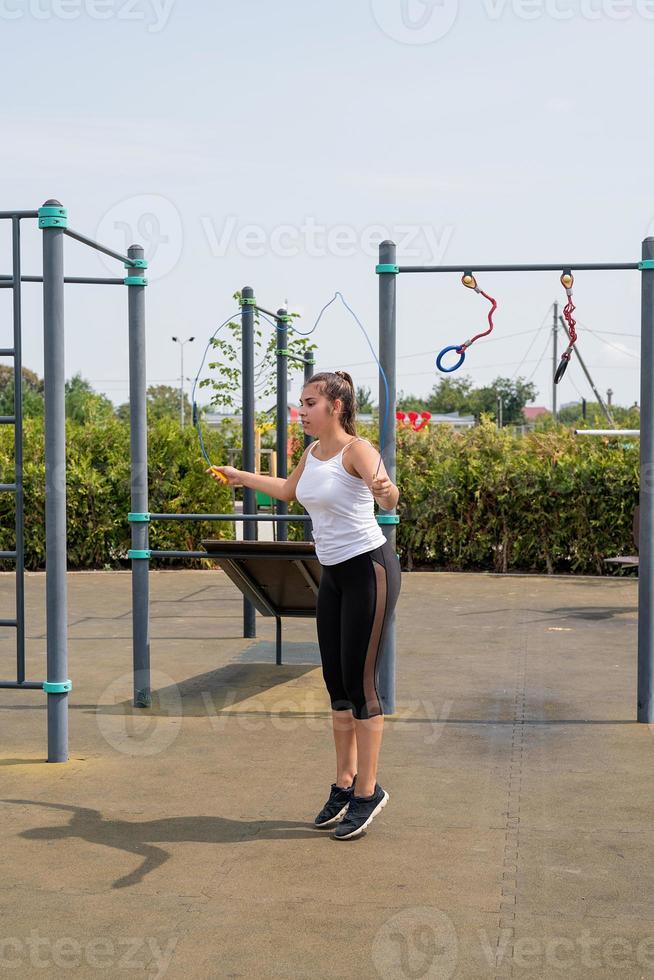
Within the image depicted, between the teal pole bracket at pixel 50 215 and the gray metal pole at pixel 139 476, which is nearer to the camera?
the teal pole bracket at pixel 50 215

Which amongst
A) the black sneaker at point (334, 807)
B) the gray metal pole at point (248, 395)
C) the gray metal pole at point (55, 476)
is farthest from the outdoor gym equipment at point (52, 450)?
the gray metal pole at point (248, 395)

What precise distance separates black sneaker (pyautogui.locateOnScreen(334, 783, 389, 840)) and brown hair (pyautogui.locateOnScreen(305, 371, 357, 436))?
4.42 feet

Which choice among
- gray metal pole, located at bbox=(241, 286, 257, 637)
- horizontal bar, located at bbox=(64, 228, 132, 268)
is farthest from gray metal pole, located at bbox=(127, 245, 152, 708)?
gray metal pole, located at bbox=(241, 286, 257, 637)

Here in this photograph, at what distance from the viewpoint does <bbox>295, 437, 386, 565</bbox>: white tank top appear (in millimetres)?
4184

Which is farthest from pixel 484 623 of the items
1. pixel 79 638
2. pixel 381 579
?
pixel 381 579

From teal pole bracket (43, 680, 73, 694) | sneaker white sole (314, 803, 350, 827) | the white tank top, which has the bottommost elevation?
sneaker white sole (314, 803, 350, 827)

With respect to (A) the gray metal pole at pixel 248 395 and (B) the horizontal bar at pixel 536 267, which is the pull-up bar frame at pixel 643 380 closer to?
(B) the horizontal bar at pixel 536 267

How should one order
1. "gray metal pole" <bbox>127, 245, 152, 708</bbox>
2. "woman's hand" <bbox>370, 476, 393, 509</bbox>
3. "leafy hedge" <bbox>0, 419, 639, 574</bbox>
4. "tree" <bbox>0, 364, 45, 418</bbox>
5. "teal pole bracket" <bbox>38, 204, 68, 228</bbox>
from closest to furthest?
1. "woman's hand" <bbox>370, 476, 393, 509</bbox>
2. "teal pole bracket" <bbox>38, 204, 68, 228</bbox>
3. "gray metal pole" <bbox>127, 245, 152, 708</bbox>
4. "leafy hedge" <bbox>0, 419, 639, 574</bbox>
5. "tree" <bbox>0, 364, 45, 418</bbox>

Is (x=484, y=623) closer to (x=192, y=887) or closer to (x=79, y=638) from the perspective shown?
(x=79, y=638)

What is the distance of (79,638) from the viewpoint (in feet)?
28.5

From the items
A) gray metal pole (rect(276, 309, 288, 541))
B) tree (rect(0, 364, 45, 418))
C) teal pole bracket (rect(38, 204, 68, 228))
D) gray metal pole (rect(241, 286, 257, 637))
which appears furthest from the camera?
tree (rect(0, 364, 45, 418))

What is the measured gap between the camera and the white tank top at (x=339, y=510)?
13.7 ft

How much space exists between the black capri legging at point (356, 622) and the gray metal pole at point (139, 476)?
2187 millimetres

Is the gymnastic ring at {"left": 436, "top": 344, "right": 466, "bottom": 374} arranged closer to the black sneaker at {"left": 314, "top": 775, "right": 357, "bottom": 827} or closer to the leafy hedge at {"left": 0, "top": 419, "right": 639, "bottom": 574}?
the black sneaker at {"left": 314, "top": 775, "right": 357, "bottom": 827}
